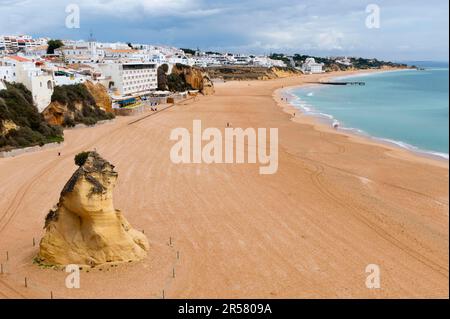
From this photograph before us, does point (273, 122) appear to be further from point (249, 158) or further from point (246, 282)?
point (246, 282)

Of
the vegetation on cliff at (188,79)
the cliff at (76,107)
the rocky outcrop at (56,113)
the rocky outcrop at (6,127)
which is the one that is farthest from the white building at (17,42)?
the rocky outcrop at (6,127)

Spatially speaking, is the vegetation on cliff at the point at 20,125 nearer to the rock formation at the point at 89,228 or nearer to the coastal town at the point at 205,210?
the coastal town at the point at 205,210

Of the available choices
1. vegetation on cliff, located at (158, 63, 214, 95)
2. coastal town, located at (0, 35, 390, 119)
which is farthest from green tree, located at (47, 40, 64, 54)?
Result: vegetation on cliff, located at (158, 63, 214, 95)

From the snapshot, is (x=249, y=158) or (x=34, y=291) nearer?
(x=34, y=291)

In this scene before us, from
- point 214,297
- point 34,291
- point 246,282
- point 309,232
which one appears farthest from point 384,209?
point 34,291


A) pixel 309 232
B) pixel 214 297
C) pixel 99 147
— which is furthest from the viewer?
pixel 99 147

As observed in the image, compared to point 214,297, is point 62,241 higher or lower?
higher
